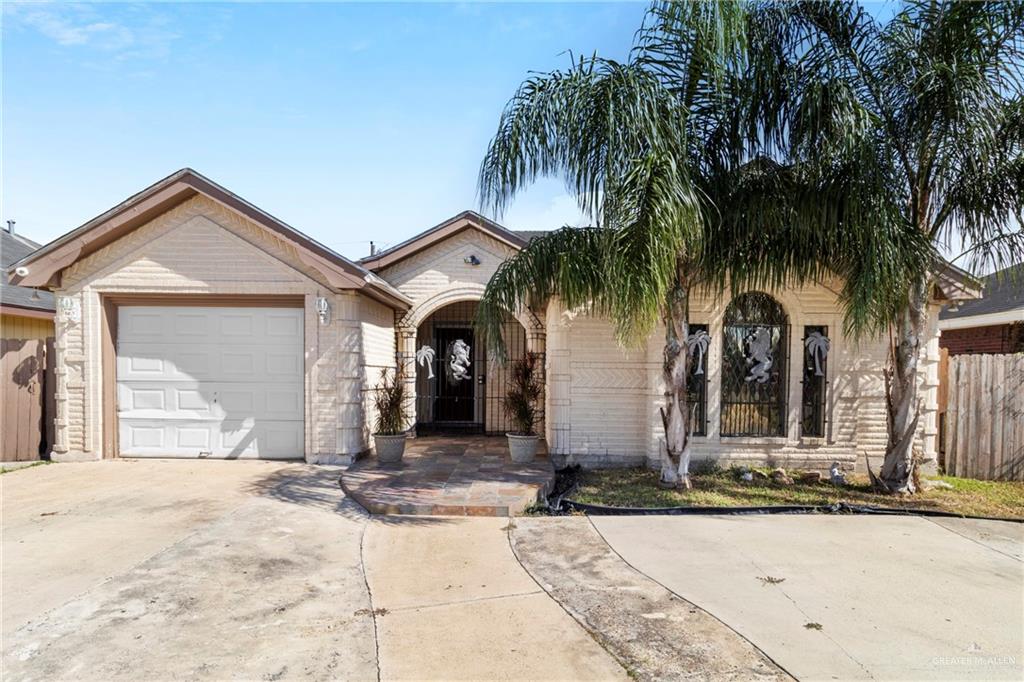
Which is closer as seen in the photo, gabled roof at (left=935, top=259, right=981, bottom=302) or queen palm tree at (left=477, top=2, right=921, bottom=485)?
queen palm tree at (left=477, top=2, right=921, bottom=485)

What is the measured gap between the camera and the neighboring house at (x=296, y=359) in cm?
863

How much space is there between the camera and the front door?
1339 cm

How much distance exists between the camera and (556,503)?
6.88 meters

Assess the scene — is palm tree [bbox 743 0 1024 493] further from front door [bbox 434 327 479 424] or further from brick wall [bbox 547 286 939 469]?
front door [bbox 434 327 479 424]

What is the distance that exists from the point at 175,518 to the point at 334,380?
3.12 meters

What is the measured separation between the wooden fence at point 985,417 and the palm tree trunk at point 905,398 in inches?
86.1

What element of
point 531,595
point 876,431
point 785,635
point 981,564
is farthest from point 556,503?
point 876,431

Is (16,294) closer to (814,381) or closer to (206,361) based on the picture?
(206,361)

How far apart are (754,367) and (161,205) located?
9.60 m

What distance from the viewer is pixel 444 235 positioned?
11648 mm

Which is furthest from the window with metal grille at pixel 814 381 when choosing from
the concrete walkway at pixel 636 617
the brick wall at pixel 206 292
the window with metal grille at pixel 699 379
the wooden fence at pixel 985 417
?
the brick wall at pixel 206 292

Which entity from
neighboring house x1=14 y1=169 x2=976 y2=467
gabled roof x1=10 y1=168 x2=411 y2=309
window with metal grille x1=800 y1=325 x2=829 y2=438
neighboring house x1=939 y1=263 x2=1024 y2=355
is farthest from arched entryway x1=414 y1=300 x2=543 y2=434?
neighboring house x1=939 y1=263 x2=1024 y2=355

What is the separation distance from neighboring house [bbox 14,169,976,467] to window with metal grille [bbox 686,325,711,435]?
0.03 m

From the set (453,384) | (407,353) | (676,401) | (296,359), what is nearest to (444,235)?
(407,353)
